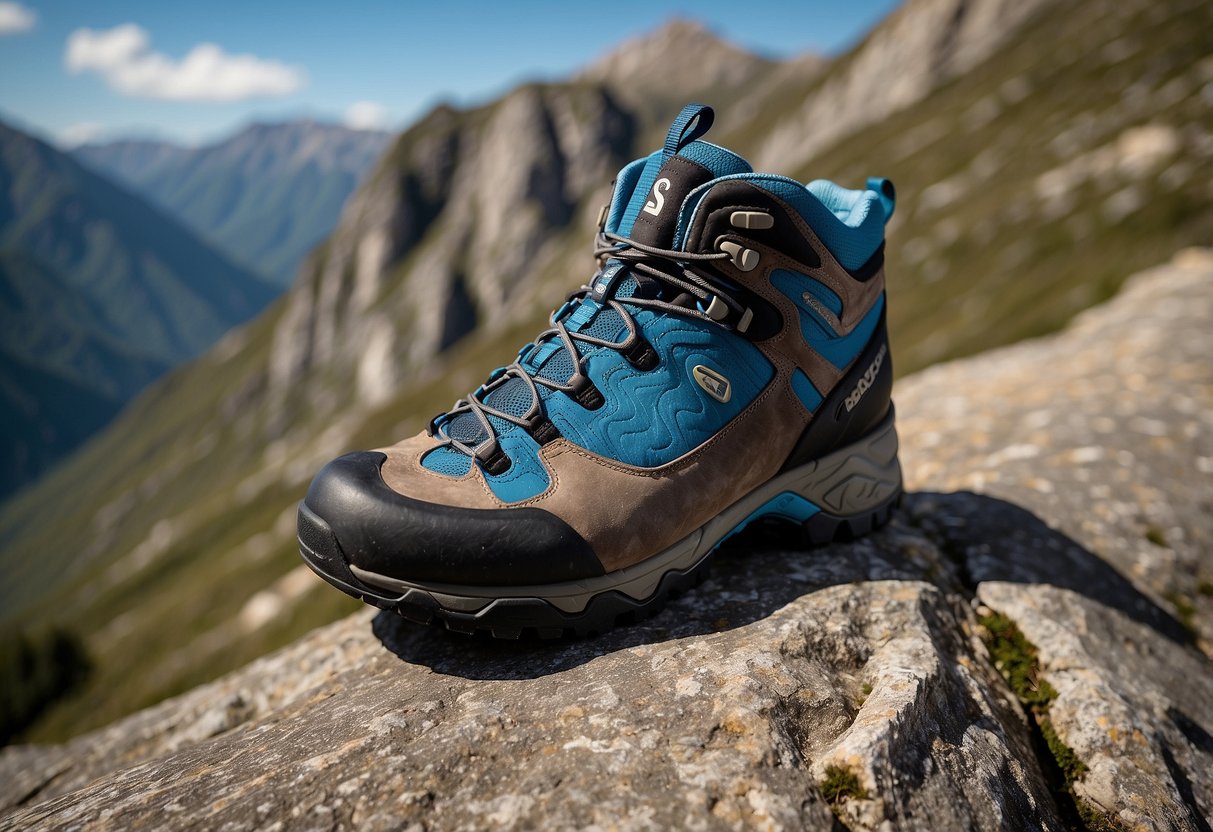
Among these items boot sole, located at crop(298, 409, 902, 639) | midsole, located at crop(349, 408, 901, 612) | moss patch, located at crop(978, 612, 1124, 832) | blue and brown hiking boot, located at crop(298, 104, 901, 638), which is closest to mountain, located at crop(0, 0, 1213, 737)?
midsole, located at crop(349, 408, 901, 612)

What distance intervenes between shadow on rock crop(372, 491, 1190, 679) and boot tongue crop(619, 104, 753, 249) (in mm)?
1997

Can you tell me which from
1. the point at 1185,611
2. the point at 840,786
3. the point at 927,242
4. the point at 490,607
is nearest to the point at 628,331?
the point at 490,607

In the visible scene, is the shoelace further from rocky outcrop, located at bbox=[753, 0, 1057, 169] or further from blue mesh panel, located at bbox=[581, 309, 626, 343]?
rocky outcrop, located at bbox=[753, 0, 1057, 169]

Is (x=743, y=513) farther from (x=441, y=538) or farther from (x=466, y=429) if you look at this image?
(x=441, y=538)

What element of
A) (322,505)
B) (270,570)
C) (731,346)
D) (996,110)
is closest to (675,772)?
(322,505)

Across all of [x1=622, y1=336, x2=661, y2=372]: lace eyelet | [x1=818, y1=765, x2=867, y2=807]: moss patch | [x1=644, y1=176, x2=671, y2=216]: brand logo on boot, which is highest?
[x1=644, y1=176, x2=671, y2=216]: brand logo on boot

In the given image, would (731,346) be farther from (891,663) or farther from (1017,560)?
(1017,560)

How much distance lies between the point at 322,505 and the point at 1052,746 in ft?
12.1

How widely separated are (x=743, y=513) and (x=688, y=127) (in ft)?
7.29

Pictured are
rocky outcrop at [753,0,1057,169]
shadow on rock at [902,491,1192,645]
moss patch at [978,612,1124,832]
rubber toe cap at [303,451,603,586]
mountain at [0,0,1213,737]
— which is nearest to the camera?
moss patch at [978,612,1124,832]

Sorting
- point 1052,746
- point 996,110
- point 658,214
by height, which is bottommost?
point 1052,746

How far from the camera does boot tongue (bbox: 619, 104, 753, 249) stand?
3.80 meters

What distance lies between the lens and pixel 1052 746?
3.32 meters

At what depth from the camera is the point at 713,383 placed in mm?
3834
